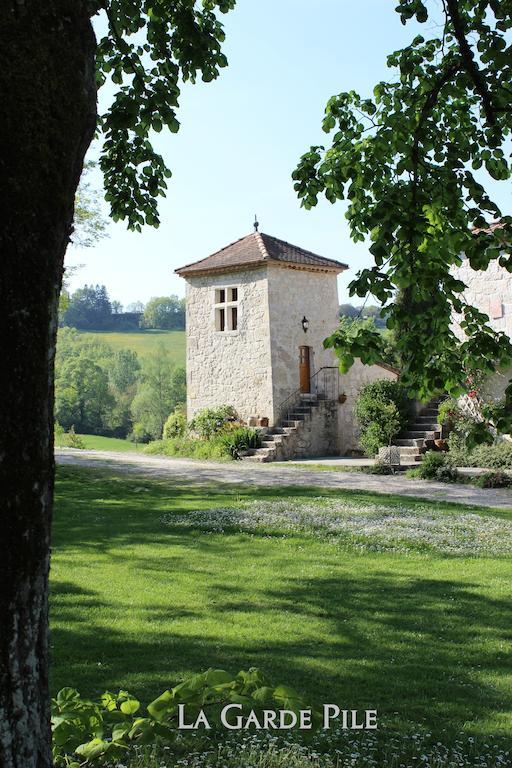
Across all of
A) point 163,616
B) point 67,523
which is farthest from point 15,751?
point 67,523

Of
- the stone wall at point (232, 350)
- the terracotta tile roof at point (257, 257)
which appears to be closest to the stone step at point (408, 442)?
the stone wall at point (232, 350)

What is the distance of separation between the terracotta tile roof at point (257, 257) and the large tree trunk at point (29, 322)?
69.8 feet

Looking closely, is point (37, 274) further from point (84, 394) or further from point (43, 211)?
point (84, 394)

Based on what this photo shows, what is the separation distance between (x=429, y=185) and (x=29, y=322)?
3.26 meters

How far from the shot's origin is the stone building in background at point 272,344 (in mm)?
23469

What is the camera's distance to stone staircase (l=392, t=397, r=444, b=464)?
19.2 m

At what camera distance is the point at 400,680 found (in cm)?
498

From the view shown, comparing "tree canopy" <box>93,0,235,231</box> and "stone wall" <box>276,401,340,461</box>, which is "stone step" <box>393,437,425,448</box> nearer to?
"stone wall" <box>276,401,340,461</box>

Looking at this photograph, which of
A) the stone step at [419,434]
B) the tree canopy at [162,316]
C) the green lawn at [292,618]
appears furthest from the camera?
the tree canopy at [162,316]

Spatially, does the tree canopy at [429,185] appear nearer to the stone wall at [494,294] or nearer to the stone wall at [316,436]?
the stone wall at [494,294]

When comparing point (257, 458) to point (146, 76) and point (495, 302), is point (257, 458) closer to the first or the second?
point (495, 302)

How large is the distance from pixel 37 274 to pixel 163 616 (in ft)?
15.5

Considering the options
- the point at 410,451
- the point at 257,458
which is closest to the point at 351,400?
the point at 257,458

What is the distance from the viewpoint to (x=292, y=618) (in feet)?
20.6
